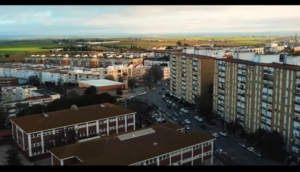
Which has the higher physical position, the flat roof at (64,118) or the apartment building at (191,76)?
the apartment building at (191,76)

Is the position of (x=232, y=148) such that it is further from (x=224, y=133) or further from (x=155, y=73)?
(x=155, y=73)

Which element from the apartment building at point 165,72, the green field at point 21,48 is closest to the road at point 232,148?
the apartment building at point 165,72

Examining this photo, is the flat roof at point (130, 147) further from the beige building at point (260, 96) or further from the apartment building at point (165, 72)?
the apartment building at point (165, 72)

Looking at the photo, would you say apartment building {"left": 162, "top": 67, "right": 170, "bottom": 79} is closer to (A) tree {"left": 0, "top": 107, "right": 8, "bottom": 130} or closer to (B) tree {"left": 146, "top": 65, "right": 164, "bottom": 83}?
(B) tree {"left": 146, "top": 65, "right": 164, "bottom": 83}

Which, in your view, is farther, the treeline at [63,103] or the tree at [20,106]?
the tree at [20,106]

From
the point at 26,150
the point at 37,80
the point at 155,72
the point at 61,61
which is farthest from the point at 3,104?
the point at 61,61

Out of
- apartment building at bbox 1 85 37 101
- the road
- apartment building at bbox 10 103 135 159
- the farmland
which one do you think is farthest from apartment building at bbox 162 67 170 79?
the farmland
